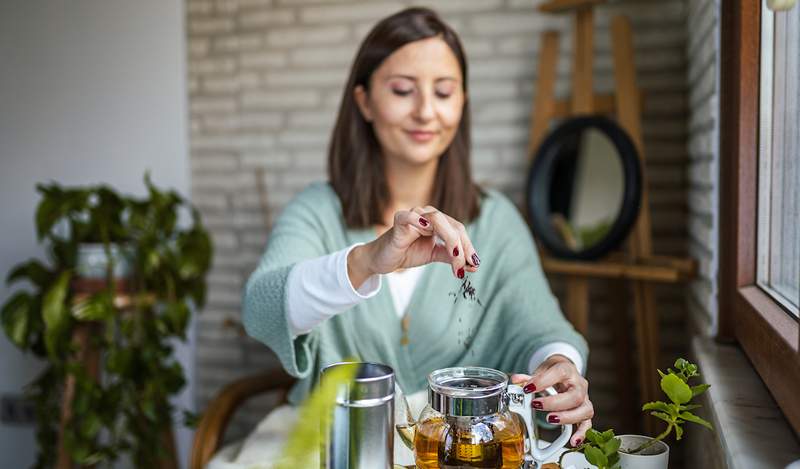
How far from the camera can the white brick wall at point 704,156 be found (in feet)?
5.17

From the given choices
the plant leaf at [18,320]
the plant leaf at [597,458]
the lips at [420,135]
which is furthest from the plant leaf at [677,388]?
the plant leaf at [18,320]

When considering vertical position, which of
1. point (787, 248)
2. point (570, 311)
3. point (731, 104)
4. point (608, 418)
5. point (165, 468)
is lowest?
point (165, 468)

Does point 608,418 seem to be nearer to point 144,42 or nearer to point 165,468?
point 165,468

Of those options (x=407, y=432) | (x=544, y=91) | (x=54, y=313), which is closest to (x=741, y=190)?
(x=407, y=432)

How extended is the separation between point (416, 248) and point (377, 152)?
2.16 ft

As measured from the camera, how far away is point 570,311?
2.17 meters

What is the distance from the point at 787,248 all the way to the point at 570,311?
3.37 feet

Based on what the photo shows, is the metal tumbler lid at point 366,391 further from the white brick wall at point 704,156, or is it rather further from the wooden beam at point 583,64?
the wooden beam at point 583,64

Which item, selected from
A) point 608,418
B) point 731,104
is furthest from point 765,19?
point 608,418

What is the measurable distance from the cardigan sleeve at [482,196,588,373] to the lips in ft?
0.92

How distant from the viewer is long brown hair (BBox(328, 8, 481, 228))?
1.59 m

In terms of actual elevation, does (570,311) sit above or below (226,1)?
below

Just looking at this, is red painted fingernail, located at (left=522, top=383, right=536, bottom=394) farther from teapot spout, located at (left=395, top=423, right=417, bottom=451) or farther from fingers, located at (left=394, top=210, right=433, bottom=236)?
fingers, located at (left=394, top=210, right=433, bottom=236)

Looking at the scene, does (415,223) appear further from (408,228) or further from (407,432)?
(407,432)
